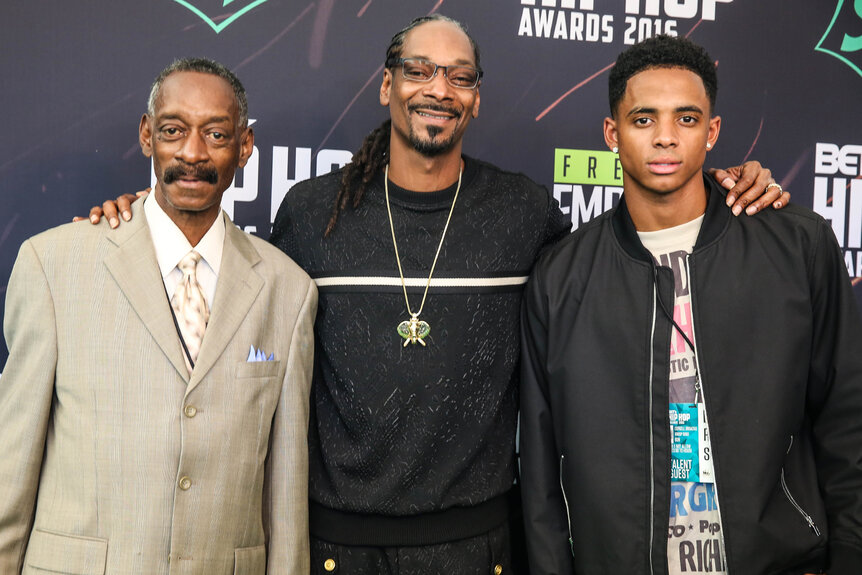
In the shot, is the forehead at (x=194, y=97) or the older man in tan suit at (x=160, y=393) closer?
the older man in tan suit at (x=160, y=393)

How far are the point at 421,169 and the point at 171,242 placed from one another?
2.15 feet

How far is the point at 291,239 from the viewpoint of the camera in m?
2.14

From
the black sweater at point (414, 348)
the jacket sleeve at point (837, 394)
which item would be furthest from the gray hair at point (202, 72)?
the jacket sleeve at point (837, 394)

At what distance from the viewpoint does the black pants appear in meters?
1.95

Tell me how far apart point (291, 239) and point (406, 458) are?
0.65m

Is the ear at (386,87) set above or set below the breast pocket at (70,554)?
above

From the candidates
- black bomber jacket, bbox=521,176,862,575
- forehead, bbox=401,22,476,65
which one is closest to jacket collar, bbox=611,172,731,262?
black bomber jacket, bbox=521,176,862,575

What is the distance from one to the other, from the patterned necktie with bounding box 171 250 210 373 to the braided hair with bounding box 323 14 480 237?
15.8 inches

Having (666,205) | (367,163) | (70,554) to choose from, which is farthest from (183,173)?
(666,205)

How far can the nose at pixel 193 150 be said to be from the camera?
1.75m

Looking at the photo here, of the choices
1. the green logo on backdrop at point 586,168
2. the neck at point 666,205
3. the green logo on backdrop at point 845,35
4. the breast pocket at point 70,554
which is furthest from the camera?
the green logo on backdrop at point 845,35

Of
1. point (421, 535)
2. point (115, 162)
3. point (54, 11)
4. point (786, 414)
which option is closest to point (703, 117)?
point (786, 414)

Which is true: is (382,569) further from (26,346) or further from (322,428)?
(26,346)

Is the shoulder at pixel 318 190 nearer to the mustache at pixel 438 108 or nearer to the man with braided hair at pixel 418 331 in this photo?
the man with braided hair at pixel 418 331
